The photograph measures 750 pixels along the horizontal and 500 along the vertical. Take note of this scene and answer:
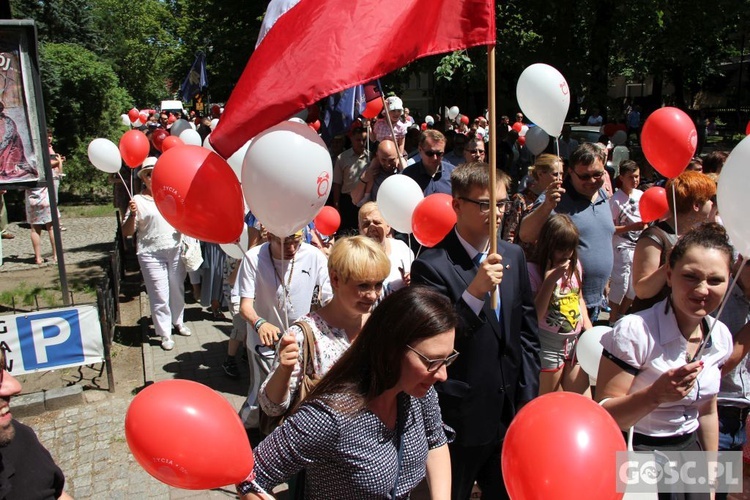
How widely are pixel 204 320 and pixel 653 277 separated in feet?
18.9

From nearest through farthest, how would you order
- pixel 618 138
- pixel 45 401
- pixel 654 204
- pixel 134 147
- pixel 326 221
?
1. pixel 654 204
2. pixel 326 221
3. pixel 45 401
4. pixel 134 147
5. pixel 618 138

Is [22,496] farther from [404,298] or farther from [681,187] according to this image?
[681,187]

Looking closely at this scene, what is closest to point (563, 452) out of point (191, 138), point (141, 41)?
point (191, 138)

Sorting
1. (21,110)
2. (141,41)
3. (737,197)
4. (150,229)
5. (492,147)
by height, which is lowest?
(150,229)

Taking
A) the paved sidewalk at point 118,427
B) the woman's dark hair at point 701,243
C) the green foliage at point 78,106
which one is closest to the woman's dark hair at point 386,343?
the woman's dark hair at point 701,243

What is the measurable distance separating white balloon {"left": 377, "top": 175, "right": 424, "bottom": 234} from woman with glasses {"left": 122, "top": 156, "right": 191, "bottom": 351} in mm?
2717

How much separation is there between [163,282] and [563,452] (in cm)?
545

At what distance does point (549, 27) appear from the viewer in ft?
42.8

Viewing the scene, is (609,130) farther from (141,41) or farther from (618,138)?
(141,41)

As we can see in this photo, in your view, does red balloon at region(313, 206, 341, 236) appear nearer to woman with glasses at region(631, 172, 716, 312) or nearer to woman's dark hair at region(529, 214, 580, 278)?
woman's dark hair at region(529, 214, 580, 278)

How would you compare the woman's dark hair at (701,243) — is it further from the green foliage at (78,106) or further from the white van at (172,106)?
the white van at (172,106)

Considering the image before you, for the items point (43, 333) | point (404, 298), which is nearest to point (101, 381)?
point (43, 333)

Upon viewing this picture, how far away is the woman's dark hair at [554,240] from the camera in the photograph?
3.85 meters

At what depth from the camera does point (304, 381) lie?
257 cm
